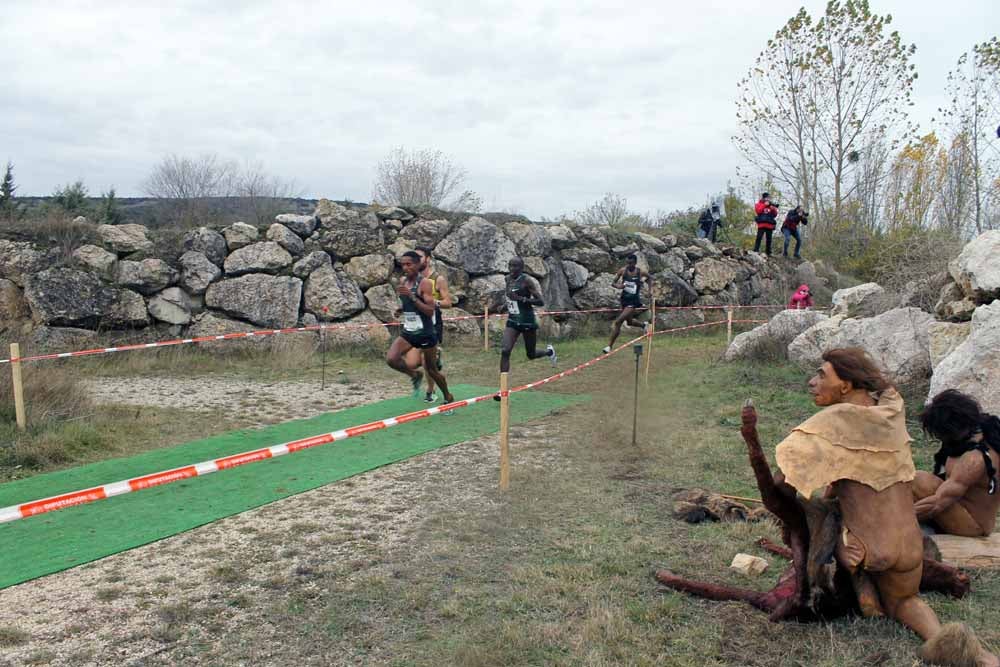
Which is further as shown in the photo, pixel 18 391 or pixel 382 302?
pixel 382 302

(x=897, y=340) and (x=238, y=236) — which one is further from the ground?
(x=238, y=236)

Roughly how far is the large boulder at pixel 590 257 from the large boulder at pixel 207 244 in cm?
746

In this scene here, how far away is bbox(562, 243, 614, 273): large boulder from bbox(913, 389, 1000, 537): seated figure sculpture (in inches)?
525

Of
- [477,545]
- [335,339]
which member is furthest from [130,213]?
[477,545]

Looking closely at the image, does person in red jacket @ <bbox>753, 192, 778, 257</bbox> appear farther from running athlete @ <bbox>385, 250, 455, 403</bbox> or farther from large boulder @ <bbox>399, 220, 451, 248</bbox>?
running athlete @ <bbox>385, 250, 455, 403</bbox>

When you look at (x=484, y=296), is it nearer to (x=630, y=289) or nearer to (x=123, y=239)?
(x=630, y=289)

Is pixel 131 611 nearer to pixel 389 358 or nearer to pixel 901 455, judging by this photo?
pixel 901 455

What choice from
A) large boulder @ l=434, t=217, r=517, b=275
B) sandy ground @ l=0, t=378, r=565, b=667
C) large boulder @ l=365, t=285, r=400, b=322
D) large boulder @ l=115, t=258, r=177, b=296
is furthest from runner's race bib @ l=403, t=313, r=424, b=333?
large boulder @ l=434, t=217, r=517, b=275

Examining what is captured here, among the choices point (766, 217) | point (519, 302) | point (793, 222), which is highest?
point (766, 217)

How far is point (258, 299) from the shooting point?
14.1 metres

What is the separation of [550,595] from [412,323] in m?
5.04

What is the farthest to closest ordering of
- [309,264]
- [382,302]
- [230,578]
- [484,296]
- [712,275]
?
[712,275] < [484,296] < [382,302] < [309,264] < [230,578]

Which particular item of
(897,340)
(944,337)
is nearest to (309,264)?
(897,340)

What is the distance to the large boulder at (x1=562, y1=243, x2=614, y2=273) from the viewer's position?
1747 centimetres
